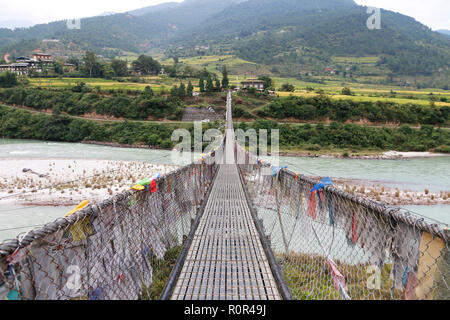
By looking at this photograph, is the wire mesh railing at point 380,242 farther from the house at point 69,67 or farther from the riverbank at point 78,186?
the house at point 69,67

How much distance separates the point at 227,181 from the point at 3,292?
5.51 metres

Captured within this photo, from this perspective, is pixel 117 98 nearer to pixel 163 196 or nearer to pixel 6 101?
pixel 6 101

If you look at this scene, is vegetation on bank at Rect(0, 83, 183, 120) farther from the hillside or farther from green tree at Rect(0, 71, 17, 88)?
the hillside

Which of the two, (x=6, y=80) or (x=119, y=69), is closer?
(x=6, y=80)

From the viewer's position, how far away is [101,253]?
138 cm

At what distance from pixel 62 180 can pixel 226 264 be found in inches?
441

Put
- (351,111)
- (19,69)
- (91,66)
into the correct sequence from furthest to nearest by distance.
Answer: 1. (19,69)
2. (91,66)
3. (351,111)

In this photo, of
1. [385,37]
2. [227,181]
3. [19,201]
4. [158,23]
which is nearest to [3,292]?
[227,181]

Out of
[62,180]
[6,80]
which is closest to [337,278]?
[62,180]

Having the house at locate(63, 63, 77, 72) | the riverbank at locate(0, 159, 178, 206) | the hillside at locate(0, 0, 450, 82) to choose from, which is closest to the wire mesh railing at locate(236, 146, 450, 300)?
the riverbank at locate(0, 159, 178, 206)

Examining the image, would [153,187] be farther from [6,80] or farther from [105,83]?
[6,80]

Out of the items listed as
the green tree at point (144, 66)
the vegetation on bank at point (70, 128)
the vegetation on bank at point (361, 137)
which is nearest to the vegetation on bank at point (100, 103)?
the vegetation on bank at point (70, 128)

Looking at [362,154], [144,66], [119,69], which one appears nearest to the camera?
[362,154]

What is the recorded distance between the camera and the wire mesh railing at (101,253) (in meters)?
0.92
